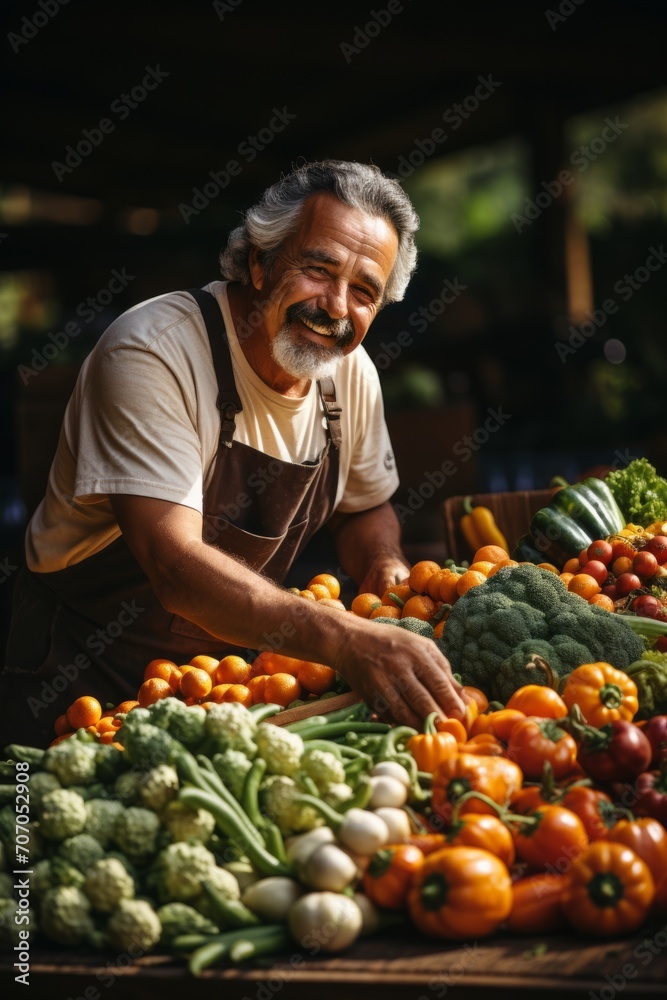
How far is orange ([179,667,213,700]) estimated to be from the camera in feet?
8.08

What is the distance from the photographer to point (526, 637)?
2172 mm

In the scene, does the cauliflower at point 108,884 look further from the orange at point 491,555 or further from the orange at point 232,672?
the orange at point 491,555

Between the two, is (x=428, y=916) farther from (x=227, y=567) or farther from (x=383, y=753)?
Answer: (x=227, y=567)

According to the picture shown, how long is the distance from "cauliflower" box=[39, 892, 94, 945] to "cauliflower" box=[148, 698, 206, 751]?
29 centimetres

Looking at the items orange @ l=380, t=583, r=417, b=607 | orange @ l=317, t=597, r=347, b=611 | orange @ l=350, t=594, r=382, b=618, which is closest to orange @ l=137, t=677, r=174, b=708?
orange @ l=317, t=597, r=347, b=611

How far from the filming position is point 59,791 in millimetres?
1546

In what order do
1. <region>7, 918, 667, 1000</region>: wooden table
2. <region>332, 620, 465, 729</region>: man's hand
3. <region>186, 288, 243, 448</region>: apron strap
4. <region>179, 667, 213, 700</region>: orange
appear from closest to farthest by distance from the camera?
<region>7, 918, 667, 1000</region>: wooden table → <region>332, 620, 465, 729</region>: man's hand → <region>179, 667, 213, 700</region>: orange → <region>186, 288, 243, 448</region>: apron strap

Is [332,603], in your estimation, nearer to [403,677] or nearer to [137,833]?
[403,677]

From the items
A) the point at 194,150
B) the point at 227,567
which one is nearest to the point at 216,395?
the point at 227,567

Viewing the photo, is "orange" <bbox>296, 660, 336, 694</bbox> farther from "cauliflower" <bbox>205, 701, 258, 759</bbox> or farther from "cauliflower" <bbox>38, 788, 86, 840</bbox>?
"cauliflower" <bbox>38, 788, 86, 840</bbox>

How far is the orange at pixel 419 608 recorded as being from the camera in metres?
2.59

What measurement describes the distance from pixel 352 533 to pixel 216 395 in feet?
3.25

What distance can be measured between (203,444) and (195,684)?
0.69 m

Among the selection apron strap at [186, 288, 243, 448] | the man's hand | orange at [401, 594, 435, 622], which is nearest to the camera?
the man's hand
